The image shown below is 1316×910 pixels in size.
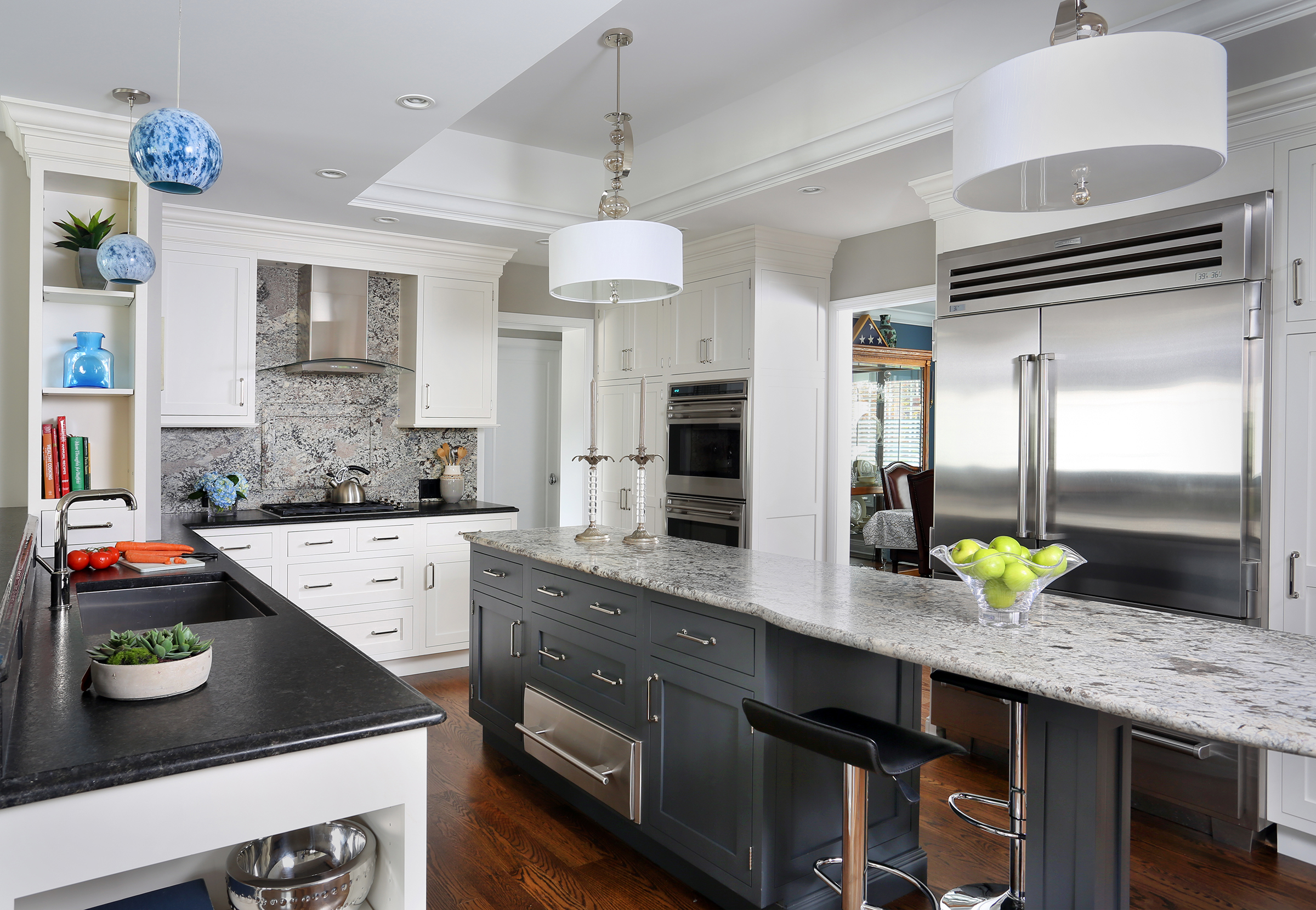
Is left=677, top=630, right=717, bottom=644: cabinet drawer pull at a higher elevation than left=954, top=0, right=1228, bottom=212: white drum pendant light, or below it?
below

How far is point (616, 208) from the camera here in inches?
112

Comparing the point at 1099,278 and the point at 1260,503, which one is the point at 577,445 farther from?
the point at 1260,503

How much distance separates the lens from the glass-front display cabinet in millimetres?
8367

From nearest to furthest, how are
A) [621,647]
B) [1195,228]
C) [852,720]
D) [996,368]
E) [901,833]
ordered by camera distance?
[852,720] → [901,833] → [621,647] → [1195,228] → [996,368]

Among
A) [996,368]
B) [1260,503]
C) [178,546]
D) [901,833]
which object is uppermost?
[996,368]

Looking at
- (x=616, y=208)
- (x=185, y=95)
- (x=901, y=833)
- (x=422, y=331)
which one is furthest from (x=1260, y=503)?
(x=422, y=331)

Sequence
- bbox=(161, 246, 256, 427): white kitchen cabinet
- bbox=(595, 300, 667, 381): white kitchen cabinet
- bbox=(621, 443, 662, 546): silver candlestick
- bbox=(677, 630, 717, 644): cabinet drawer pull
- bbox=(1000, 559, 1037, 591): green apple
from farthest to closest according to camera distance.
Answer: bbox=(595, 300, 667, 381): white kitchen cabinet, bbox=(161, 246, 256, 427): white kitchen cabinet, bbox=(621, 443, 662, 546): silver candlestick, bbox=(677, 630, 717, 644): cabinet drawer pull, bbox=(1000, 559, 1037, 591): green apple

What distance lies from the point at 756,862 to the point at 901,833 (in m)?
0.55

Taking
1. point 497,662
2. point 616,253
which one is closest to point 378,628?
point 497,662

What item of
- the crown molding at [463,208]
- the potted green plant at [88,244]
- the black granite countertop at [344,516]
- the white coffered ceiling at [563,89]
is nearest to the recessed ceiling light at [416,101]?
the white coffered ceiling at [563,89]

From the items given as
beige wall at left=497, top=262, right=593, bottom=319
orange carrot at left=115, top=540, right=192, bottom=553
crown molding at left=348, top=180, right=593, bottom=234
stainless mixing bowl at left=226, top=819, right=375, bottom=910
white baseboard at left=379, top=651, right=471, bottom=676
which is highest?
crown molding at left=348, top=180, right=593, bottom=234

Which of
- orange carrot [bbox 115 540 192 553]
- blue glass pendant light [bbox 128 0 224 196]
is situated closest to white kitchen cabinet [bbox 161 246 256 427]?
orange carrot [bbox 115 540 192 553]

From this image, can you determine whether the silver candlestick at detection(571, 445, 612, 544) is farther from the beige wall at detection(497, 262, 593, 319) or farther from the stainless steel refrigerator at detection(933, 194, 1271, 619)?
the beige wall at detection(497, 262, 593, 319)

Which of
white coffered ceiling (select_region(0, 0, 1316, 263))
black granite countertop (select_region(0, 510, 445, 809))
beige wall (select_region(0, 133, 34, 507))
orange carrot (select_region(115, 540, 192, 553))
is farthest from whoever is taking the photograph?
beige wall (select_region(0, 133, 34, 507))
